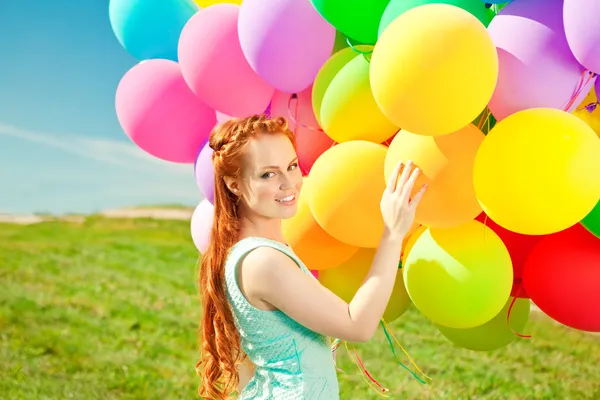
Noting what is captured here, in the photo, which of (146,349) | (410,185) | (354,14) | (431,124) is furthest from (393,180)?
(146,349)

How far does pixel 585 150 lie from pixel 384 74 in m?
0.46

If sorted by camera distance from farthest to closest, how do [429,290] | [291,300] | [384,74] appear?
[429,290], [384,74], [291,300]

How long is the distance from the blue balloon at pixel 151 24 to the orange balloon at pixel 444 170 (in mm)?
1230

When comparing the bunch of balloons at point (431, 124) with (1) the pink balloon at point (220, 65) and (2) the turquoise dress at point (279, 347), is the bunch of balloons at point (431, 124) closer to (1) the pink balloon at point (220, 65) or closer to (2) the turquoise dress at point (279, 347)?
(1) the pink balloon at point (220, 65)

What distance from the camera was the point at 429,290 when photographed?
6.10ft

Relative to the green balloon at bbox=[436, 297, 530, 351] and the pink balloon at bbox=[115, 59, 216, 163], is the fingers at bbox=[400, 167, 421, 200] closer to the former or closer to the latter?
the green balloon at bbox=[436, 297, 530, 351]

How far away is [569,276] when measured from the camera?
201 cm

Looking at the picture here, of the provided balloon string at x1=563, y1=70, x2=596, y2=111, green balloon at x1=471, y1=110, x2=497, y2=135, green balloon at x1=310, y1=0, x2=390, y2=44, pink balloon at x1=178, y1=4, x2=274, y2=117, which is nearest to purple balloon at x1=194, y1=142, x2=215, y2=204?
pink balloon at x1=178, y1=4, x2=274, y2=117

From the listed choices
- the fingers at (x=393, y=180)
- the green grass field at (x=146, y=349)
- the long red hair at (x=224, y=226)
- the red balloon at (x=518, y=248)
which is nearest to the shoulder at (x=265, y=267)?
the long red hair at (x=224, y=226)

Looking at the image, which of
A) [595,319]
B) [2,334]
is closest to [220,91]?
[595,319]

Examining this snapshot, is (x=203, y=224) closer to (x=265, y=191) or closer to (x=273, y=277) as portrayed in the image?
(x=265, y=191)

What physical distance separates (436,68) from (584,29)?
38 centimetres

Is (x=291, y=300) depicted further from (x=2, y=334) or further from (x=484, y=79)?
(x=2, y=334)

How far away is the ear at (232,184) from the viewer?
163 centimetres
